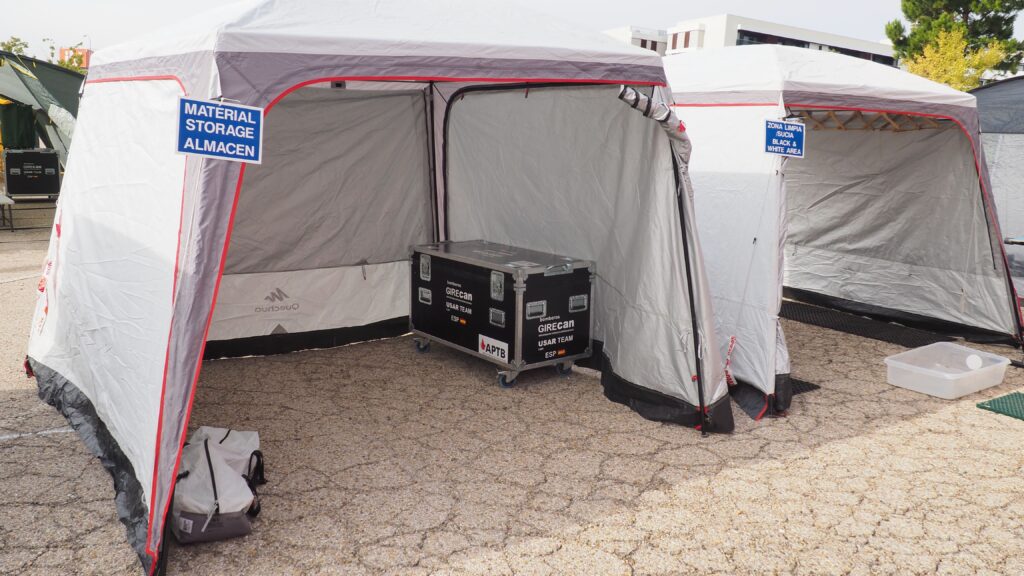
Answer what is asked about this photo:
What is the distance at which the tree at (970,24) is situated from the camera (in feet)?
70.8

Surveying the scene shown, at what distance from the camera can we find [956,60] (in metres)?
20.8

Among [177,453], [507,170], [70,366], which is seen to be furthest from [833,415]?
[70,366]

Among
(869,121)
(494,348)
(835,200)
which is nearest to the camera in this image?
(494,348)

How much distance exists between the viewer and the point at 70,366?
4.29m

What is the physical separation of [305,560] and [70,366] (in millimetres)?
2103

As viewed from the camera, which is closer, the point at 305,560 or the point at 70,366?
the point at 305,560

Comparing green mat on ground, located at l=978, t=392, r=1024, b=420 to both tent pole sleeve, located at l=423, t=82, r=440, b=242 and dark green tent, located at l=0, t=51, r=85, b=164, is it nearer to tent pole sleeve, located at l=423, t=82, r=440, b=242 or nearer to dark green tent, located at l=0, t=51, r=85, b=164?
tent pole sleeve, located at l=423, t=82, r=440, b=242

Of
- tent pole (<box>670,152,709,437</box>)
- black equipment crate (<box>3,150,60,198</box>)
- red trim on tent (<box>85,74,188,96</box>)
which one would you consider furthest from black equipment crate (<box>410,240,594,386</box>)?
black equipment crate (<box>3,150,60,198</box>)

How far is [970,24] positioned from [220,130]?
24.5 m

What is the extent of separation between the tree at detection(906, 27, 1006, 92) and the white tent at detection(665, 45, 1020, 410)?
16.0m

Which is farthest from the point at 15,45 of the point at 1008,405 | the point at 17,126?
the point at 1008,405

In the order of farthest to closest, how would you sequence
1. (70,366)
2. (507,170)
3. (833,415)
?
(507,170)
(833,415)
(70,366)

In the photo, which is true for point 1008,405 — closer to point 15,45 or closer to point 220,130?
point 220,130

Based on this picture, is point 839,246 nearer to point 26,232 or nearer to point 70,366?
point 70,366
